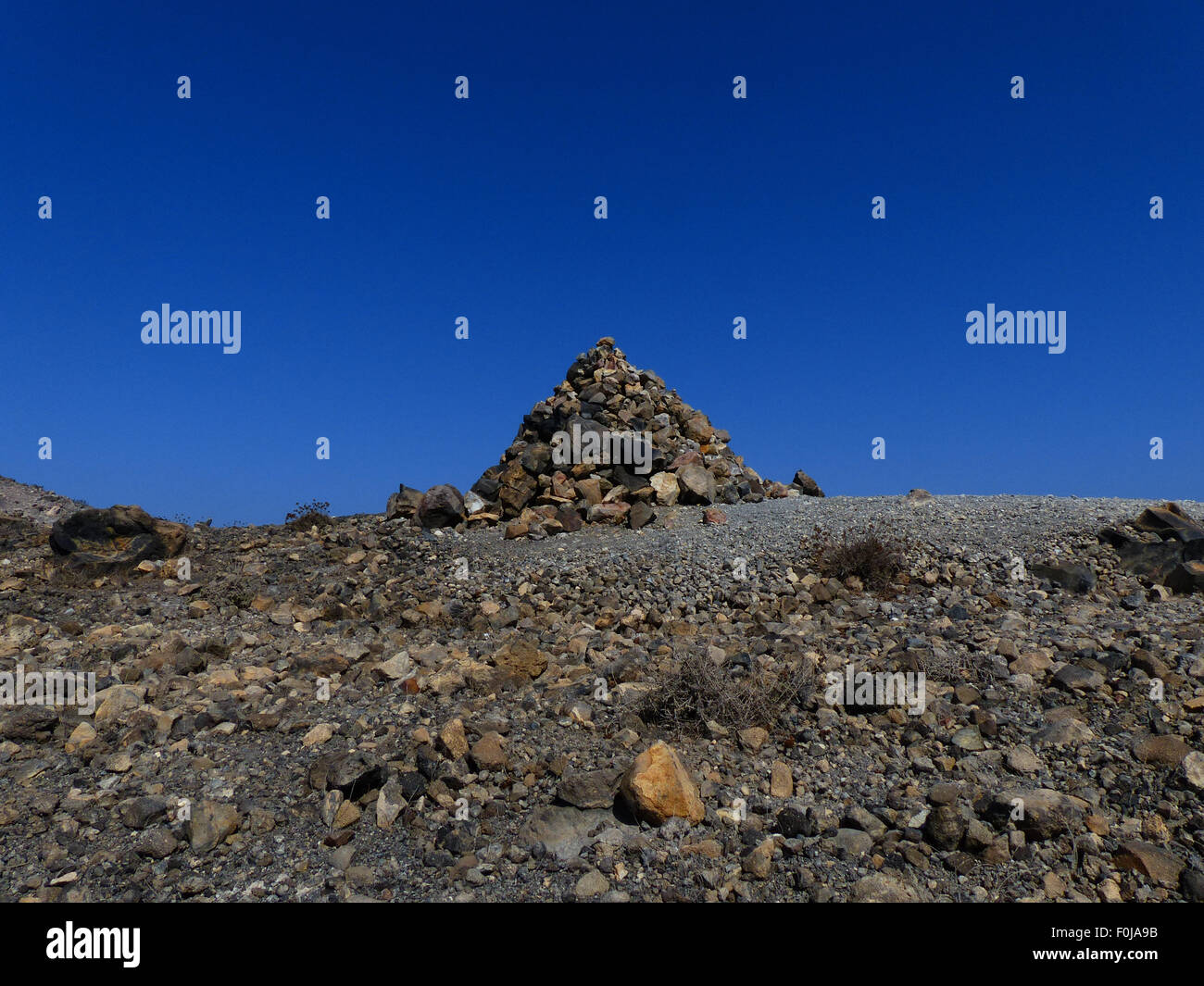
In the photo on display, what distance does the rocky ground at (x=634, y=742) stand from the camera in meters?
4.21

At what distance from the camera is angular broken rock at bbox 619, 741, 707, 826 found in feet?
15.0

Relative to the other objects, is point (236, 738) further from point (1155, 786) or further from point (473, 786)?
point (1155, 786)

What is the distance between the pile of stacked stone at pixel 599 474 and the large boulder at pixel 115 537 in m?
4.27

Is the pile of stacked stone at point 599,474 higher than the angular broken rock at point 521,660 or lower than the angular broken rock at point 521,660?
higher

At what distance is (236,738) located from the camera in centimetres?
605

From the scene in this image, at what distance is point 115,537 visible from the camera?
41.5 feet

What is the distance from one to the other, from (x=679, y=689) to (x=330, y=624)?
19.1ft

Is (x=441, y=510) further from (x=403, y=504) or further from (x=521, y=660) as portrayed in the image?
(x=521, y=660)

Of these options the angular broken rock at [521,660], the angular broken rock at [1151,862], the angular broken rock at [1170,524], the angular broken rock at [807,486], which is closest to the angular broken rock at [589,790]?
the angular broken rock at [521,660]

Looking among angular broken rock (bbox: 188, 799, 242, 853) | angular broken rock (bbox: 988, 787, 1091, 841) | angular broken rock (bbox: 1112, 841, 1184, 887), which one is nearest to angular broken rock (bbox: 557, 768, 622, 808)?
angular broken rock (bbox: 188, 799, 242, 853)

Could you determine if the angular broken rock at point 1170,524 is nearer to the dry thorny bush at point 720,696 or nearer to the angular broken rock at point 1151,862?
the dry thorny bush at point 720,696

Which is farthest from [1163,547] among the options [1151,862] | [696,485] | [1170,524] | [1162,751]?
[696,485]

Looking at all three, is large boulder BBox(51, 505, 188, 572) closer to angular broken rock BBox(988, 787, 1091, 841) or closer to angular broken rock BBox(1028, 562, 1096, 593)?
angular broken rock BBox(988, 787, 1091, 841)

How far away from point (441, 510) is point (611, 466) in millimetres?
3769
